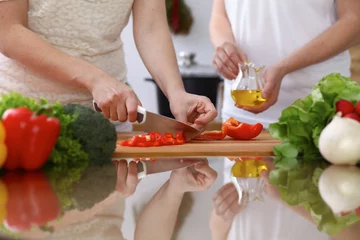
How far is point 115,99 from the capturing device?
1921 millimetres

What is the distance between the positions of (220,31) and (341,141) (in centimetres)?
114

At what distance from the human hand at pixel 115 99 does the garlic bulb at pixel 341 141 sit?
0.50m

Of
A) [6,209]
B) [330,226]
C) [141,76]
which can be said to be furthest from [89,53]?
[141,76]

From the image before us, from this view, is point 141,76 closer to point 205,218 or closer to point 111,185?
point 111,185

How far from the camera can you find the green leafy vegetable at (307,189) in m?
1.10

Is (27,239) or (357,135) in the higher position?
(27,239)

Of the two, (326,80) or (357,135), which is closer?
(357,135)

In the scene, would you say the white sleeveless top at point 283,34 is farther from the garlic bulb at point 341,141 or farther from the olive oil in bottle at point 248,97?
the garlic bulb at point 341,141

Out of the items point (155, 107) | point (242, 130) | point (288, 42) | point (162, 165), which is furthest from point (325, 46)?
point (155, 107)

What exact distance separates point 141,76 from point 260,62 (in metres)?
2.69

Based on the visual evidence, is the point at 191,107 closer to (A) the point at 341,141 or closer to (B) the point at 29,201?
(A) the point at 341,141

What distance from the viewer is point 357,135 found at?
1.62 meters

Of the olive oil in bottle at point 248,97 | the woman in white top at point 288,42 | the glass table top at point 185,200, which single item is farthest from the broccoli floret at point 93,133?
the woman in white top at point 288,42

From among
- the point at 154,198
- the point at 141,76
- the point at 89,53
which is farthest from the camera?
the point at 141,76
